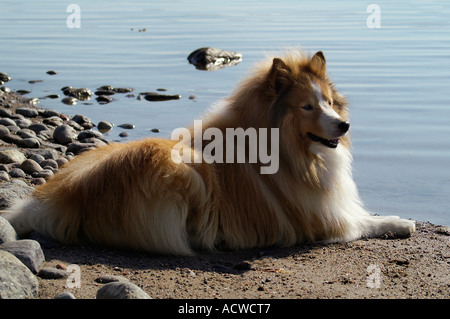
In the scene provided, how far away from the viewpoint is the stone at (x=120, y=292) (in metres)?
3.98

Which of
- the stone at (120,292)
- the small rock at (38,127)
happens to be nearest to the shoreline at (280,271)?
the stone at (120,292)

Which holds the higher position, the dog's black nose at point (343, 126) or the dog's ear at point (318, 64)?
the dog's ear at point (318, 64)

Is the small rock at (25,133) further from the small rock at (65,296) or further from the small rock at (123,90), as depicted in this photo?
the small rock at (65,296)

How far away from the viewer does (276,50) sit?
13.3 m

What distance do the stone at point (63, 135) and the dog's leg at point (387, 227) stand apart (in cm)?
501

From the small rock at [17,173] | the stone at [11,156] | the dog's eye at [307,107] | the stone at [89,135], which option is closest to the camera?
the dog's eye at [307,107]

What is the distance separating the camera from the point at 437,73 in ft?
45.9

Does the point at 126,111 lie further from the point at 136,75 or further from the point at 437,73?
the point at 437,73

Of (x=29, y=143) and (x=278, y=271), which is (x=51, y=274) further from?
(x=29, y=143)

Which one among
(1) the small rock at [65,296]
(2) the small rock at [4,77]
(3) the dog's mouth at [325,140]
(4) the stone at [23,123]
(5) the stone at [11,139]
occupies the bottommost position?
(1) the small rock at [65,296]

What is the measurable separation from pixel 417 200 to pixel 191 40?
12.6 metres

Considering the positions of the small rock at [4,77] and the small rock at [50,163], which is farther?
the small rock at [4,77]

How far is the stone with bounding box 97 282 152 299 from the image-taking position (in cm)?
398
